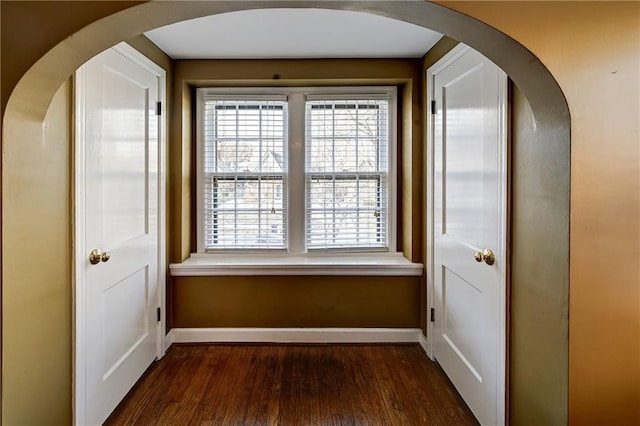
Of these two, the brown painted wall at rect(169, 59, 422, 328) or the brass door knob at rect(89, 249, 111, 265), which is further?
the brown painted wall at rect(169, 59, 422, 328)

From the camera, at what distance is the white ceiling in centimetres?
197

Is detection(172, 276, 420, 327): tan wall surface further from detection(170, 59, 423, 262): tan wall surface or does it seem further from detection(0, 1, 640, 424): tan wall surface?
detection(0, 1, 640, 424): tan wall surface

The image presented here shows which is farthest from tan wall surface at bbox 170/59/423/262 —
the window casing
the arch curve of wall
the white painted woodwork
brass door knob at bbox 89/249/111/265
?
the arch curve of wall

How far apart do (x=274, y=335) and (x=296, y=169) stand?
50.6 inches

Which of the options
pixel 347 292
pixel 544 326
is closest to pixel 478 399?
pixel 544 326

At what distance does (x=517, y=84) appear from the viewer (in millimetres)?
1274

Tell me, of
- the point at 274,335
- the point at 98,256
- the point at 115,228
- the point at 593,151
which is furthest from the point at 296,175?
the point at 593,151

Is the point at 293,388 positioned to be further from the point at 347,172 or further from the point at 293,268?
the point at 347,172

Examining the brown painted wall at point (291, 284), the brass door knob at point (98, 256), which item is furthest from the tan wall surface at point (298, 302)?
the brass door knob at point (98, 256)

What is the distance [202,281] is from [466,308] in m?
1.83

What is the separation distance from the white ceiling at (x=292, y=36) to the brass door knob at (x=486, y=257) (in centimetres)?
134

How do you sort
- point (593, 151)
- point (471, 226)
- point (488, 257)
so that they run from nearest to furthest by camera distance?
1. point (593, 151)
2. point (488, 257)
3. point (471, 226)

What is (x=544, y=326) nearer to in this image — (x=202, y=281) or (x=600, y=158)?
(x=600, y=158)

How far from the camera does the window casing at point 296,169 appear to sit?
2.82 m
